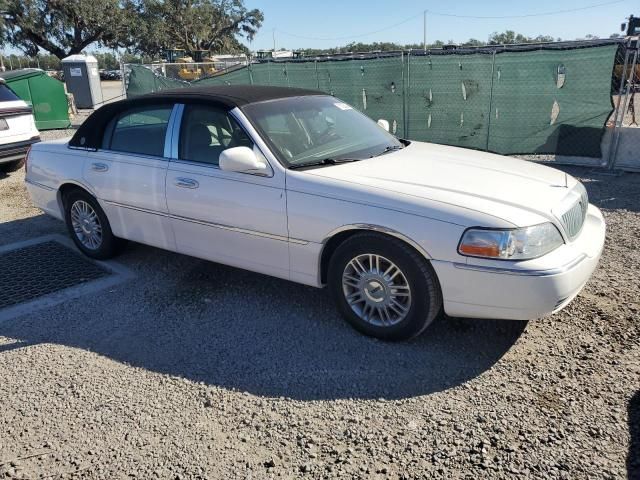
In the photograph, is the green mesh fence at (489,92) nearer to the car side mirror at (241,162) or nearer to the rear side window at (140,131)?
the rear side window at (140,131)

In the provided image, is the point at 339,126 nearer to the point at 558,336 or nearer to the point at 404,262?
the point at 404,262

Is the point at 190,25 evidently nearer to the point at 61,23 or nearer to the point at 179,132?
the point at 61,23

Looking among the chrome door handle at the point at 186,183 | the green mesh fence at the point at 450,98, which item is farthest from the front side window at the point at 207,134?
the green mesh fence at the point at 450,98

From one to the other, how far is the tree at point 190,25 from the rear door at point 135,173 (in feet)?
166

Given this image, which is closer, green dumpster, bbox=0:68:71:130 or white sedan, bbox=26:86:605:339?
white sedan, bbox=26:86:605:339

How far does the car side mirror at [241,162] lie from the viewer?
371 centimetres

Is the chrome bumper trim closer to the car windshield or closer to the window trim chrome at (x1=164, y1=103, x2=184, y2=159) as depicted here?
the car windshield

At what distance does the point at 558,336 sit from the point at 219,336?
2.34m

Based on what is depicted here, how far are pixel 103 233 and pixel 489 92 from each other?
712 cm

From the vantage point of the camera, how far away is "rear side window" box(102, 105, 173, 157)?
4551 mm

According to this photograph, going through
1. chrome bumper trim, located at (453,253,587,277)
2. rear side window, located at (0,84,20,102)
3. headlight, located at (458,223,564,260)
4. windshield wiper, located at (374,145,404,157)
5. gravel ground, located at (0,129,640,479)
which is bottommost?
gravel ground, located at (0,129,640,479)

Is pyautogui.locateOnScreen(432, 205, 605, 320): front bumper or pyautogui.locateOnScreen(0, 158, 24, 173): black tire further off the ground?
pyautogui.locateOnScreen(432, 205, 605, 320): front bumper

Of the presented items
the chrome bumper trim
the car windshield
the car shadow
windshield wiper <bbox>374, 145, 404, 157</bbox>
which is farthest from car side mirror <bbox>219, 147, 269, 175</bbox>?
the chrome bumper trim

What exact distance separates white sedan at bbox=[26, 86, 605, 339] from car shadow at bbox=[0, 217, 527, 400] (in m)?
0.27
